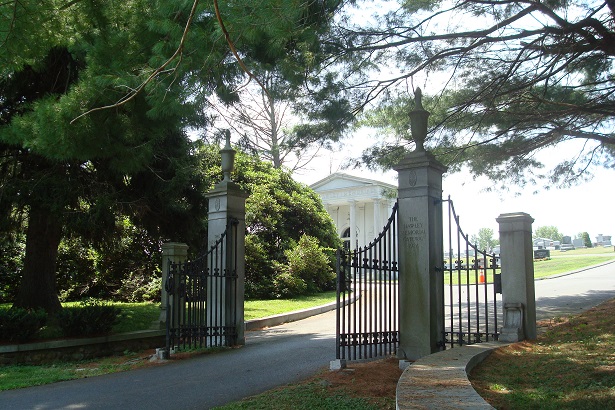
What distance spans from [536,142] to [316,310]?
7.65m

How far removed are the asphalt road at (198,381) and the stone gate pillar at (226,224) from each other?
675 mm

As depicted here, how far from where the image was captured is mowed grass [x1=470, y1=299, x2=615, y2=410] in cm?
462

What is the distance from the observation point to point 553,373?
573 cm

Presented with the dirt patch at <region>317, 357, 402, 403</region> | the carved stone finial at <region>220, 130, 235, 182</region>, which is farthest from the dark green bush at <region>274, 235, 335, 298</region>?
the dirt patch at <region>317, 357, 402, 403</region>

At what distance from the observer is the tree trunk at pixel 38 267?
11.7 metres

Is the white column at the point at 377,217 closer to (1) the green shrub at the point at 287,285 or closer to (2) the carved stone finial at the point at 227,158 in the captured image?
(1) the green shrub at the point at 287,285

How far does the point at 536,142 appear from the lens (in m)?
12.5

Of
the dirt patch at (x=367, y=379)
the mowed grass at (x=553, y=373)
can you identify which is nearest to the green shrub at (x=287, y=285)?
the mowed grass at (x=553, y=373)

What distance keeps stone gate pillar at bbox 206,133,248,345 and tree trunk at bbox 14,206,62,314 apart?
4.06m

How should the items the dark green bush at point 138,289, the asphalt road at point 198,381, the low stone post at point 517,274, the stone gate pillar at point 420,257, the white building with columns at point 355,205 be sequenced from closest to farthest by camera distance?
the asphalt road at point 198,381 → the stone gate pillar at point 420,257 → the low stone post at point 517,274 → the dark green bush at point 138,289 → the white building with columns at point 355,205

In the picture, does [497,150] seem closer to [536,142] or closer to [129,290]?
[536,142]

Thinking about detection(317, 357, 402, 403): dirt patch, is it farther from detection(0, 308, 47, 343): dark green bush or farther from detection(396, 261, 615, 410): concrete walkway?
detection(0, 308, 47, 343): dark green bush

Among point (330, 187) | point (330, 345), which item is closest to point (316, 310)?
point (330, 345)

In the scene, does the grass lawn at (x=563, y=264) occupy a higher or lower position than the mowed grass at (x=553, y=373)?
higher
